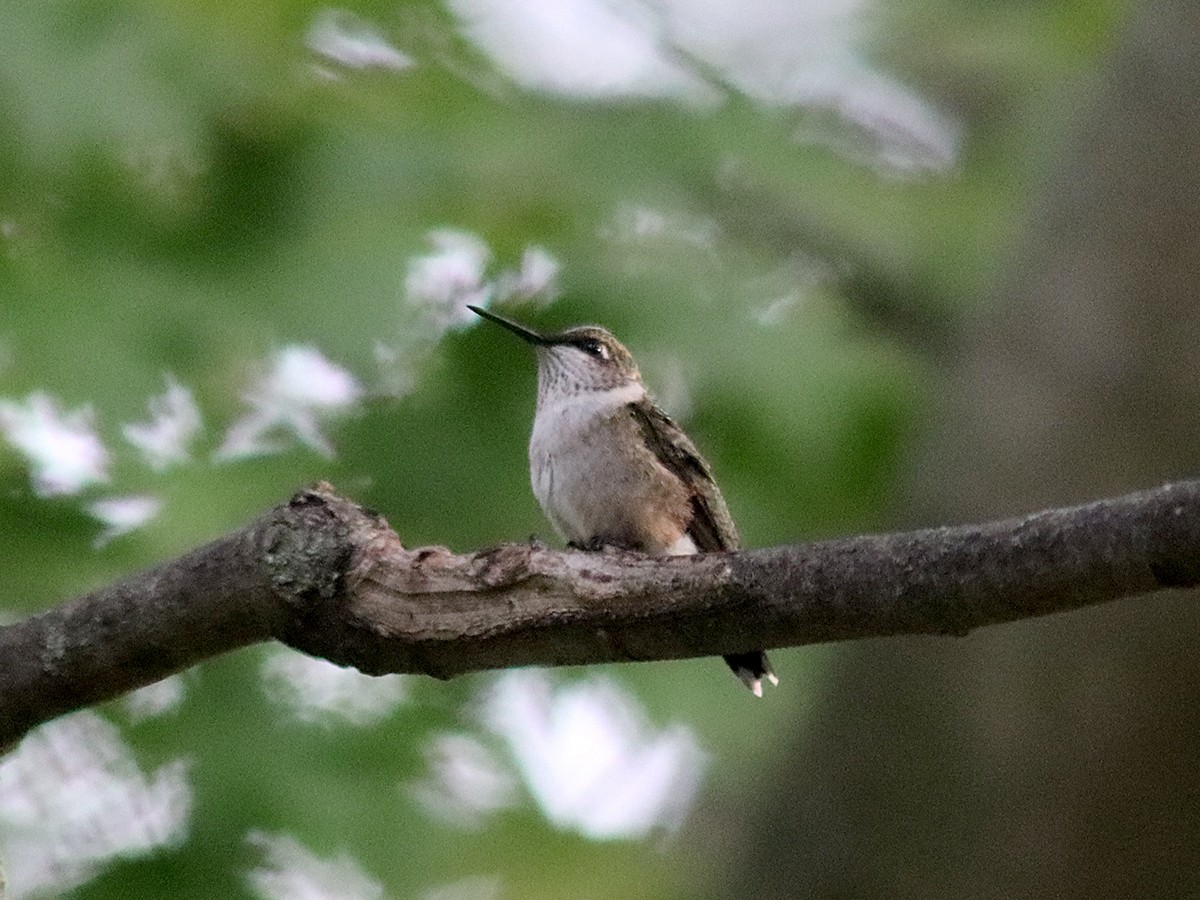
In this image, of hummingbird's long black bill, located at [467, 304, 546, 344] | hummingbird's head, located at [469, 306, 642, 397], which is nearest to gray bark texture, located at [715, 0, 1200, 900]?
hummingbird's head, located at [469, 306, 642, 397]

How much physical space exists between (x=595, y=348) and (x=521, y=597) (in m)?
3.71

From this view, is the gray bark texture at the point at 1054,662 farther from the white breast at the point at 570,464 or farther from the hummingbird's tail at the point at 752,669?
the white breast at the point at 570,464

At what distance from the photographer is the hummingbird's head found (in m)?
6.92

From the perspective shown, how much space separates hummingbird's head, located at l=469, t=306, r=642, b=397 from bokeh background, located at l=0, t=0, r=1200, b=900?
14cm

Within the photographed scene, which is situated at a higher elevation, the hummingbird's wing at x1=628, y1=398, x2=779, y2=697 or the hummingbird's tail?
the hummingbird's wing at x1=628, y1=398, x2=779, y2=697

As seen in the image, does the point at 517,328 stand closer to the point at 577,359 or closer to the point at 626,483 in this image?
the point at 577,359

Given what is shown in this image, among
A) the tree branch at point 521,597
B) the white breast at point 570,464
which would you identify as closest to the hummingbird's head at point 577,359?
the white breast at point 570,464

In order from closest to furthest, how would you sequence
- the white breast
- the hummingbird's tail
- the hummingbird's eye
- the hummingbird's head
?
the hummingbird's tail
the white breast
the hummingbird's head
the hummingbird's eye

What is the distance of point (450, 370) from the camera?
7.57 metres

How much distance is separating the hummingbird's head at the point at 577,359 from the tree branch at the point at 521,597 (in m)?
3.12

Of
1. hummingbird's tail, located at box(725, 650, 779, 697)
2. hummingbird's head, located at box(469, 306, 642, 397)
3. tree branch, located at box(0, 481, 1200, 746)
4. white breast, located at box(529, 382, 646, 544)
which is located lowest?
tree branch, located at box(0, 481, 1200, 746)

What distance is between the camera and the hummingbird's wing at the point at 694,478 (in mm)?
6352

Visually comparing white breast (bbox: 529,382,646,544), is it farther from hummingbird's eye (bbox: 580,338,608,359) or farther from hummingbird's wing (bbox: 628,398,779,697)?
hummingbird's eye (bbox: 580,338,608,359)

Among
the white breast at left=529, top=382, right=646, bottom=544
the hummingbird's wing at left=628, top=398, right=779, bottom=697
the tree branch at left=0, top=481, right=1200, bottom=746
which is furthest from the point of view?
the hummingbird's wing at left=628, top=398, right=779, bottom=697
